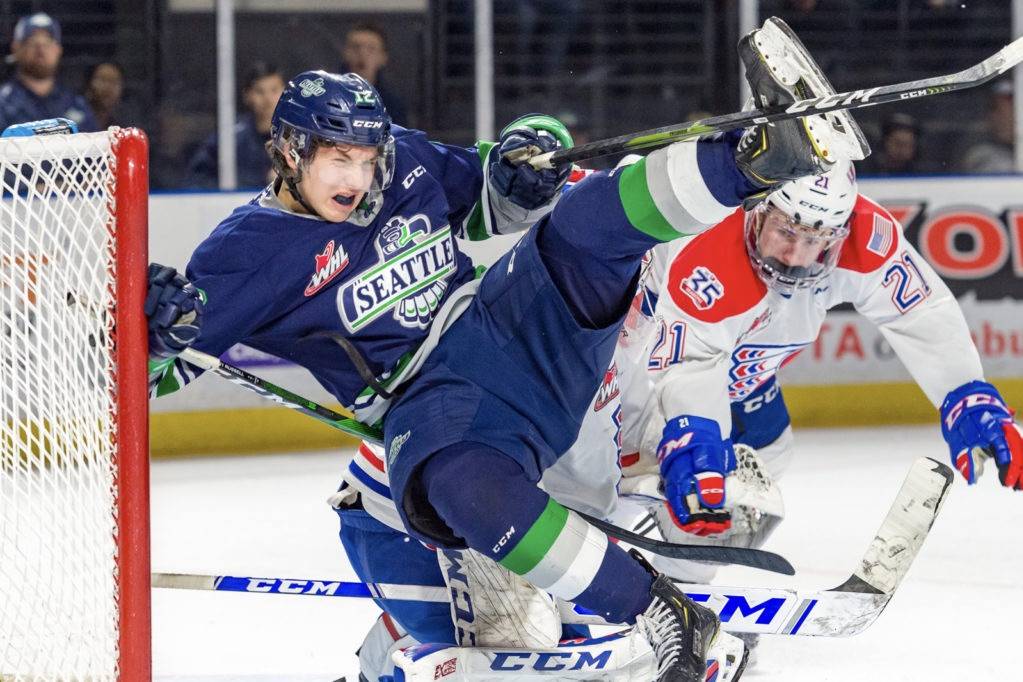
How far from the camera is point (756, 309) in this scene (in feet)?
9.37

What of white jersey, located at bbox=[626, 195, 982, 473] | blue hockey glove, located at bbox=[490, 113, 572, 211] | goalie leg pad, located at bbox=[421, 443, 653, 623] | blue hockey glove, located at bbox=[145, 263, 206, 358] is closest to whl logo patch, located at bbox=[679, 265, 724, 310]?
white jersey, located at bbox=[626, 195, 982, 473]

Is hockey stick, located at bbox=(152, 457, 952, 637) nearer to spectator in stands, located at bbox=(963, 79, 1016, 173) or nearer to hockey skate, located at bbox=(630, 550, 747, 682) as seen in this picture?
hockey skate, located at bbox=(630, 550, 747, 682)

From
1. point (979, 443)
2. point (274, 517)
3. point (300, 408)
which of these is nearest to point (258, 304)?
point (300, 408)

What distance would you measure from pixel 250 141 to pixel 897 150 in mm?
2192

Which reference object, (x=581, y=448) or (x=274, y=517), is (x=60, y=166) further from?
(x=274, y=517)

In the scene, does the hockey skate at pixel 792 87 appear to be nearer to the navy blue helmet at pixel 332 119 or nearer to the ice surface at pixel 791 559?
the navy blue helmet at pixel 332 119

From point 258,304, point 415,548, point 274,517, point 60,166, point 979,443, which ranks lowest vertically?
point 274,517

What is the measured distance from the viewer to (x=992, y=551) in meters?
3.57

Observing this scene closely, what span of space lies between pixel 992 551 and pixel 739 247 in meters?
1.21

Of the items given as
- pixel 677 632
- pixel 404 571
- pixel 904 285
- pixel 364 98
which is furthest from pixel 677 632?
pixel 904 285

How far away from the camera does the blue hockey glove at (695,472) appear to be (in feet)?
8.02

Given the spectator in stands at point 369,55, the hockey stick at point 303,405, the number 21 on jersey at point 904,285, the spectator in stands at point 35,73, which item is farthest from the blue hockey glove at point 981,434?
the spectator in stands at point 35,73

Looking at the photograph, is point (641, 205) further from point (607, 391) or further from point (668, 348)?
point (668, 348)

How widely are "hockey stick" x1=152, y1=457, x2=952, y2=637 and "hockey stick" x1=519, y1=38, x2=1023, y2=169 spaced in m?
0.77
